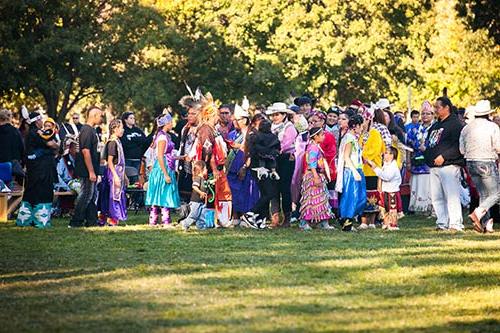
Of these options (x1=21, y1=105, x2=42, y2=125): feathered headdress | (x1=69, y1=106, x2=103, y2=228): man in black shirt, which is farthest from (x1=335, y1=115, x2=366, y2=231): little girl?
(x1=21, y1=105, x2=42, y2=125): feathered headdress

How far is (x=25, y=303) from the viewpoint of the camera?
12594 mm

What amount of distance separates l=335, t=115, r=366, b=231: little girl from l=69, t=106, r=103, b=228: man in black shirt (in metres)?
4.26

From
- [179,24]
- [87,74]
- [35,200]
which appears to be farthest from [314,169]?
[179,24]

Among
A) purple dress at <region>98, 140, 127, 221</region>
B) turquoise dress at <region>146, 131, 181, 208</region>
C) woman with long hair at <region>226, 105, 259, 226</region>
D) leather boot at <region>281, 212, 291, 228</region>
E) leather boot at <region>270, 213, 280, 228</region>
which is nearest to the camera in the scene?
woman with long hair at <region>226, 105, 259, 226</region>

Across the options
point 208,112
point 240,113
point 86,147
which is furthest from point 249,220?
point 86,147

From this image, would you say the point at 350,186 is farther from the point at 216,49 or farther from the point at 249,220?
the point at 216,49

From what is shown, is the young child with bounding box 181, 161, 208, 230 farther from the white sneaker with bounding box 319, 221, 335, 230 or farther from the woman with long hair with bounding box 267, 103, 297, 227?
the white sneaker with bounding box 319, 221, 335, 230

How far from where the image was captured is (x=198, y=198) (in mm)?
21250

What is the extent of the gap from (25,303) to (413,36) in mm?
47528

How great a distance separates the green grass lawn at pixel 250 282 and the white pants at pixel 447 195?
76 centimetres

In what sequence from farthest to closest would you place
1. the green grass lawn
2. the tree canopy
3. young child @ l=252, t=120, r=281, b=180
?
the tree canopy → young child @ l=252, t=120, r=281, b=180 → the green grass lawn

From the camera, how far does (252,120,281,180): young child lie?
21.7 m

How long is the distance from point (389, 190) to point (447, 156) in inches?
53.1

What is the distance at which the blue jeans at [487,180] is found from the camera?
2069cm
